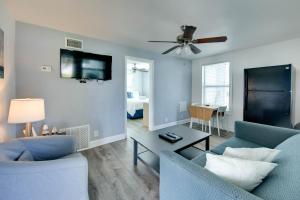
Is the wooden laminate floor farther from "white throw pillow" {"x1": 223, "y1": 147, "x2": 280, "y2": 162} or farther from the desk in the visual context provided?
the desk

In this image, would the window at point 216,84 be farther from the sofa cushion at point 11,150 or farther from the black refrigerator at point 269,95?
the sofa cushion at point 11,150

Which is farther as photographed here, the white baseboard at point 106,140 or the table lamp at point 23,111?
the white baseboard at point 106,140

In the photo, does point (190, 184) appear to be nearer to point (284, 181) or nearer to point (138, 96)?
point (284, 181)

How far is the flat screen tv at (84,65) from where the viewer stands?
8.62 feet

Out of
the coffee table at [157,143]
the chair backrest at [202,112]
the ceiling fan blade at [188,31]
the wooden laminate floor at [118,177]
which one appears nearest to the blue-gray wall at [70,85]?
the wooden laminate floor at [118,177]

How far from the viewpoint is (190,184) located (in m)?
0.87

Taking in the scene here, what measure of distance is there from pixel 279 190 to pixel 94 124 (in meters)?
2.98

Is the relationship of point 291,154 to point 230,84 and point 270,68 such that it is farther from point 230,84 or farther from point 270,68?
point 230,84

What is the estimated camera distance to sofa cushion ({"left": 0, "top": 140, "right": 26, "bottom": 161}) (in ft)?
3.94

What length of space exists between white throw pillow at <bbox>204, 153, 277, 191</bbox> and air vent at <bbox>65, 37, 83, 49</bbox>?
2.98 metres

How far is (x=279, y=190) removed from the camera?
79cm

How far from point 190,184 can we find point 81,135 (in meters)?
2.60

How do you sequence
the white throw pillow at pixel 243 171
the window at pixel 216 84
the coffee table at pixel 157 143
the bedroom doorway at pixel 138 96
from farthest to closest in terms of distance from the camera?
1. the window at pixel 216 84
2. the bedroom doorway at pixel 138 96
3. the coffee table at pixel 157 143
4. the white throw pillow at pixel 243 171

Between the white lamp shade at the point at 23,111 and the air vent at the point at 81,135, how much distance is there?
1118 millimetres
